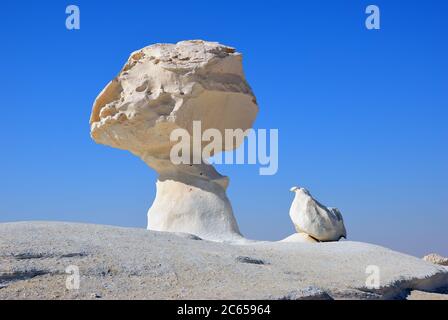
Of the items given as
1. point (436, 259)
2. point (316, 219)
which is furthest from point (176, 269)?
point (436, 259)

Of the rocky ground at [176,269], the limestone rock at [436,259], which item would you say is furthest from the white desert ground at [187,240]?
the limestone rock at [436,259]

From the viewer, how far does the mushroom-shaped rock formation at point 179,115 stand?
13508mm

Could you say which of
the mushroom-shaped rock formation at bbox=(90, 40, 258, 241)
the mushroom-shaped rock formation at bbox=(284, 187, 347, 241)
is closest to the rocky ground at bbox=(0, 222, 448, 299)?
the mushroom-shaped rock formation at bbox=(284, 187, 347, 241)

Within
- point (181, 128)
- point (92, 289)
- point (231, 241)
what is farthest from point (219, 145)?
point (92, 289)

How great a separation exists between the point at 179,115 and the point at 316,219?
12.4 ft

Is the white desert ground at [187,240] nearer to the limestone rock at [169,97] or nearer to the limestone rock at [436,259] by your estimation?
the limestone rock at [169,97]

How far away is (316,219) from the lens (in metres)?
13.7

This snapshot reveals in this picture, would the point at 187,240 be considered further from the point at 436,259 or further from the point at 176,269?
the point at 436,259

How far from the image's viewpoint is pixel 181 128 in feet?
44.6

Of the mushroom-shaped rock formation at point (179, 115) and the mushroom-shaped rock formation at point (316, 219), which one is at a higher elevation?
the mushroom-shaped rock formation at point (179, 115)

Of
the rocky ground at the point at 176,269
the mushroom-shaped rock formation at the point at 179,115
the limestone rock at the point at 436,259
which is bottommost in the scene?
the limestone rock at the point at 436,259

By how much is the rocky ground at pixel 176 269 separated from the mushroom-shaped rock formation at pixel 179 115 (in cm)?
266

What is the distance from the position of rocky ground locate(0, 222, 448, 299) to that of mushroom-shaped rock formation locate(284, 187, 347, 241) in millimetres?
2235
